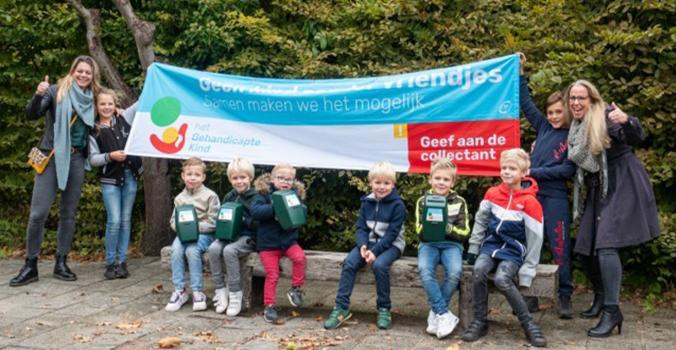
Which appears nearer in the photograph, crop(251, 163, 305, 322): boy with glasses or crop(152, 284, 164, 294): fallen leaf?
crop(251, 163, 305, 322): boy with glasses

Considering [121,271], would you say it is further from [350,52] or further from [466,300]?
[466,300]

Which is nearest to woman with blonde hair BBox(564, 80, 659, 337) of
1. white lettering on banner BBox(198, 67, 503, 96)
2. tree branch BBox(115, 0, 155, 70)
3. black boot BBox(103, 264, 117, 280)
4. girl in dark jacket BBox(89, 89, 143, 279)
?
white lettering on banner BBox(198, 67, 503, 96)

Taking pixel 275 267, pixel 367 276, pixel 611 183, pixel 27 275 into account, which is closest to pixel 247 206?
pixel 275 267

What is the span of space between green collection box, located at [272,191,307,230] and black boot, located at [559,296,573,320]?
2.22 m

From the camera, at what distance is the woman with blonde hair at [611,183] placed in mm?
5973

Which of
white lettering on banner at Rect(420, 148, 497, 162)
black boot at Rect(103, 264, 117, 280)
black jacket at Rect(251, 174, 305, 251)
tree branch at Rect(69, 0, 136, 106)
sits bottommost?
black boot at Rect(103, 264, 117, 280)

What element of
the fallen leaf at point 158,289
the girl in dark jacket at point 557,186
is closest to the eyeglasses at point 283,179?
the fallen leaf at point 158,289

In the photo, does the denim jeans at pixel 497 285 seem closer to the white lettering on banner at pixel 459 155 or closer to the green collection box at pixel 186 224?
the white lettering on banner at pixel 459 155

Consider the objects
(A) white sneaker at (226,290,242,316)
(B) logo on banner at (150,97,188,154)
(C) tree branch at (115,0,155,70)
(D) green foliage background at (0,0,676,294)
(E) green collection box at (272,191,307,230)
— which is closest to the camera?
(E) green collection box at (272,191,307,230)

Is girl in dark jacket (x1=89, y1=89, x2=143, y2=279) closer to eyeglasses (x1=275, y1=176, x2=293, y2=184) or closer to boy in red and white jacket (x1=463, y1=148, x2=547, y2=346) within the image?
eyeglasses (x1=275, y1=176, x2=293, y2=184)

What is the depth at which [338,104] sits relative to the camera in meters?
7.09

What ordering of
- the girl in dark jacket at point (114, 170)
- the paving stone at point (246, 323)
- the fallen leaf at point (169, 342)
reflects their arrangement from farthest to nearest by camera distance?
1. the girl in dark jacket at point (114, 170)
2. the paving stone at point (246, 323)
3. the fallen leaf at point (169, 342)

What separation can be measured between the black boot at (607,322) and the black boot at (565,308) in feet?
1.64

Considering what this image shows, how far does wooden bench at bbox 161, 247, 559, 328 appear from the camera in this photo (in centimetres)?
599
